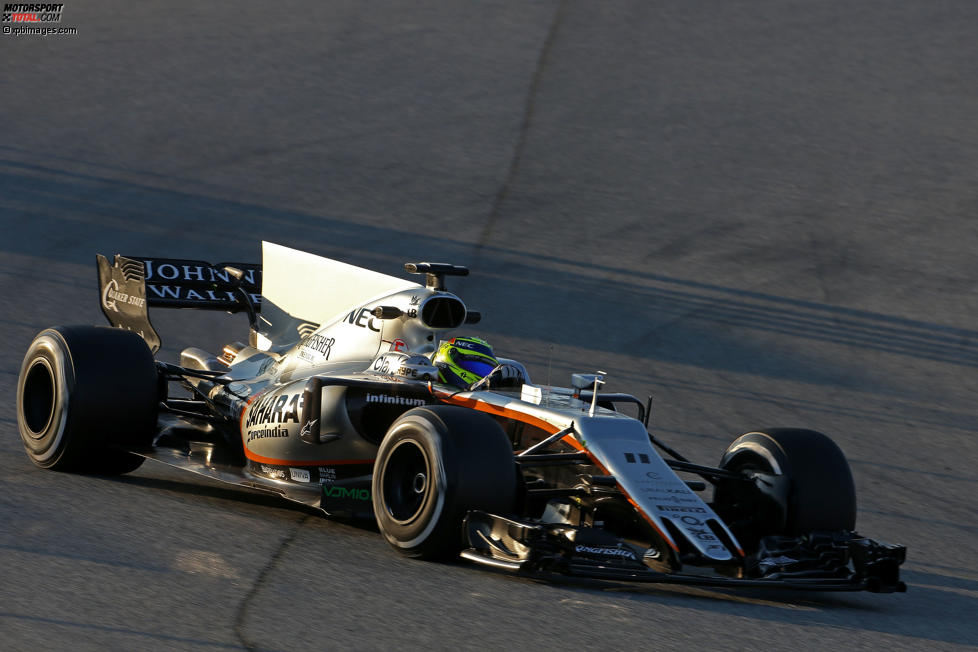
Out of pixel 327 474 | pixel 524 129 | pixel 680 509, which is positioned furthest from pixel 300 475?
pixel 524 129

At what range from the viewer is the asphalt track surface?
18.3 ft

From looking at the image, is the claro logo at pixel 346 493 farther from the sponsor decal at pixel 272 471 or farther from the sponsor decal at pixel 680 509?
the sponsor decal at pixel 680 509

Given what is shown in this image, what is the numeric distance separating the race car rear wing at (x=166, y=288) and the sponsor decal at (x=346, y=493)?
8.99 ft

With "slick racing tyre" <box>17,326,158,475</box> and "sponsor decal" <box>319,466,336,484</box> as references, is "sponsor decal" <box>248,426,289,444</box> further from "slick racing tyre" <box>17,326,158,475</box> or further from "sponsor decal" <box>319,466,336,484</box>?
"slick racing tyre" <box>17,326,158,475</box>

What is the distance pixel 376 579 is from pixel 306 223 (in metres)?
11.4

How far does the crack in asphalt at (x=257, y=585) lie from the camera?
4.72 meters

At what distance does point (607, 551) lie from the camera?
19.8ft

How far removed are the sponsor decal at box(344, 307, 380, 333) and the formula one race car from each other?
16 mm

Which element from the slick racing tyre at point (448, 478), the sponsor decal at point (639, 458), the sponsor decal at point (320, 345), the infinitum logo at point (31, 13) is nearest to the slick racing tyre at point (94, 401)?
the sponsor decal at point (320, 345)

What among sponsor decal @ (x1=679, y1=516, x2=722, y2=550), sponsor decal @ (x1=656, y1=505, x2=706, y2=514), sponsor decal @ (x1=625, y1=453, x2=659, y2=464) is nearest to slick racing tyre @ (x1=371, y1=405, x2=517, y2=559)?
sponsor decal @ (x1=625, y1=453, x2=659, y2=464)

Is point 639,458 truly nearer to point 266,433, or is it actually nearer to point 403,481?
point 403,481

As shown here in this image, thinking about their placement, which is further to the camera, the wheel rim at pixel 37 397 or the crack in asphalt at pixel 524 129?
the crack in asphalt at pixel 524 129

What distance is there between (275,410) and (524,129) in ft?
47.6

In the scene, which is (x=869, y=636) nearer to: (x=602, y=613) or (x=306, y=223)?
(x=602, y=613)
